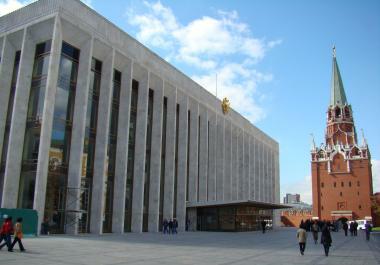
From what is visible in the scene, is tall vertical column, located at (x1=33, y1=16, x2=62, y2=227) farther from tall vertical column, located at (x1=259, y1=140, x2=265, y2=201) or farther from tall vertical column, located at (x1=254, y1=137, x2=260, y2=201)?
tall vertical column, located at (x1=259, y1=140, x2=265, y2=201)

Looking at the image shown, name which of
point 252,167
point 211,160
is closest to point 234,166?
point 211,160

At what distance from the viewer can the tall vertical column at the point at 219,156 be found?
2243 inches

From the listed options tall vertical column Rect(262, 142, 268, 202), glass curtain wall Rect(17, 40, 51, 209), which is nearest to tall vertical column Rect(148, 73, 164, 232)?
glass curtain wall Rect(17, 40, 51, 209)

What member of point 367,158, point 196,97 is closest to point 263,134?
point 196,97

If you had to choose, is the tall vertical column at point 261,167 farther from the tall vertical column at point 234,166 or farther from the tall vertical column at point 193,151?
the tall vertical column at point 193,151

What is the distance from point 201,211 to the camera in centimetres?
4906

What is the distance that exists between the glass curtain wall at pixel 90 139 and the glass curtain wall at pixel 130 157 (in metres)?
5.14

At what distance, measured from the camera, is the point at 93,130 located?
3553cm

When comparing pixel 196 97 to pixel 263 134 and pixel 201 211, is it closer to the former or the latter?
pixel 201 211

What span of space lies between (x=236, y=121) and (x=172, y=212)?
85.4ft

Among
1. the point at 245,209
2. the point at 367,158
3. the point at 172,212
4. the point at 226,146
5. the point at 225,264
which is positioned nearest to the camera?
the point at 225,264

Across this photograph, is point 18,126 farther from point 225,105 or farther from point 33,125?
point 225,105

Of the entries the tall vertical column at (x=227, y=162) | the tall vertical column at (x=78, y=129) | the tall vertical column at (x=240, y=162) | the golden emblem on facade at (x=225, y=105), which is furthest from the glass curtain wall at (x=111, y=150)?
the tall vertical column at (x=240, y=162)

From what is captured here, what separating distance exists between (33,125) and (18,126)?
1.17m
